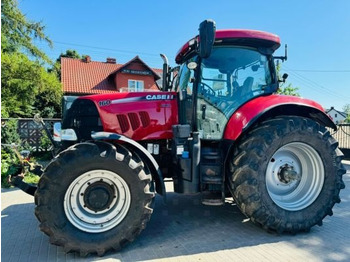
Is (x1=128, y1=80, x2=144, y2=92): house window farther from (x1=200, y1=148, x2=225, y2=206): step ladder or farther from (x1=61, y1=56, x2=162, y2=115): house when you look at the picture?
(x1=200, y1=148, x2=225, y2=206): step ladder

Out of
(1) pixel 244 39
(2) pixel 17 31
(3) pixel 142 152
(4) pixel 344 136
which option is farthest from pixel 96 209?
(2) pixel 17 31

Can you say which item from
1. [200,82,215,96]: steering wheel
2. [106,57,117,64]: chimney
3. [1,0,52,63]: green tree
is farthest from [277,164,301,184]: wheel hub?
[106,57,117,64]: chimney

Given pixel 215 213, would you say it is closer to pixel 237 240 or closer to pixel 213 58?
pixel 237 240

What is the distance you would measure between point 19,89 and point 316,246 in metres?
11.6

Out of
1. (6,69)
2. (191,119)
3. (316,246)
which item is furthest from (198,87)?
(6,69)

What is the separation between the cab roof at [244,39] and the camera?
138 inches

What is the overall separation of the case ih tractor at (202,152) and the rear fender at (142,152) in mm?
13

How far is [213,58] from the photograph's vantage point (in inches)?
143

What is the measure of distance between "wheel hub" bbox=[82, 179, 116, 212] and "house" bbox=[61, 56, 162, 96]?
1831cm

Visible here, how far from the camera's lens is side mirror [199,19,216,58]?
9.55 feet

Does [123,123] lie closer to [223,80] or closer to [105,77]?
[223,80]

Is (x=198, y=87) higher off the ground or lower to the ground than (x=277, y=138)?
higher

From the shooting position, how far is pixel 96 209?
3033 millimetres

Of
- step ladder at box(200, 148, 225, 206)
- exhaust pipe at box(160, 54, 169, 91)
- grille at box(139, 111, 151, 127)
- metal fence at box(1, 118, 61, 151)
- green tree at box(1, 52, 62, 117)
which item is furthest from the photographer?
green tree at box(1, 52, 62, 117)
